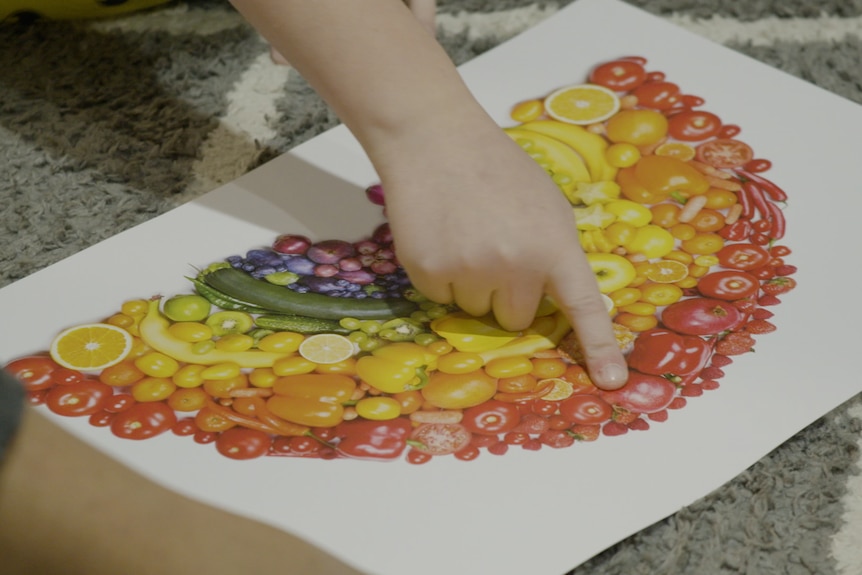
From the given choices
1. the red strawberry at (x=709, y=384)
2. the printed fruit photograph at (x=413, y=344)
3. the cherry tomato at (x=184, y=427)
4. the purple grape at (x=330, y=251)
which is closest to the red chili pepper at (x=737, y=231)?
the printed fruit photograph at (x=413, y=344)

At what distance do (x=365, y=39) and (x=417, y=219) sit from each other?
0.33 feet

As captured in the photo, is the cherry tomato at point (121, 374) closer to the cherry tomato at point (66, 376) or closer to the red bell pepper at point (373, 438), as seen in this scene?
the cherry tomato at point (66, 376)

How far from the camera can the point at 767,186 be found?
0.64 metres

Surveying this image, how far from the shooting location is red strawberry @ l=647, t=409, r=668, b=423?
508 millimetres

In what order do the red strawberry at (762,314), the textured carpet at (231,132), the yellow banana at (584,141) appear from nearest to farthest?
the textured carpet at (231,132), the red strawberry at (762,314), the yellow banana at (584,141)

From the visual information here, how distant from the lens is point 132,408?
1.70ft

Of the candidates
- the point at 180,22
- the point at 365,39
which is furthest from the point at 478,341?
the point at 180,22

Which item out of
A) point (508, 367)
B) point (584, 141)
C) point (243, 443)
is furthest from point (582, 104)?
point (243, 443)

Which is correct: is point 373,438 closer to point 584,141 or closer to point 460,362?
point 460,362

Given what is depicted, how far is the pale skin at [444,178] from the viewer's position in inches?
20.5

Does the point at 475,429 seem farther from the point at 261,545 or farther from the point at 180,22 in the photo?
the point at 180,22

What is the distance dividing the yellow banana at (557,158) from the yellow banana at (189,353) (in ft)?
0.71

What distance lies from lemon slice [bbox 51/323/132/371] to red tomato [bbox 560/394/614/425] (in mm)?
232

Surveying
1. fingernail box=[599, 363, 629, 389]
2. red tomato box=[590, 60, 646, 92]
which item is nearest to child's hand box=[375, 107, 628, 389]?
fingernail box=[599, 363, 629, 389]
